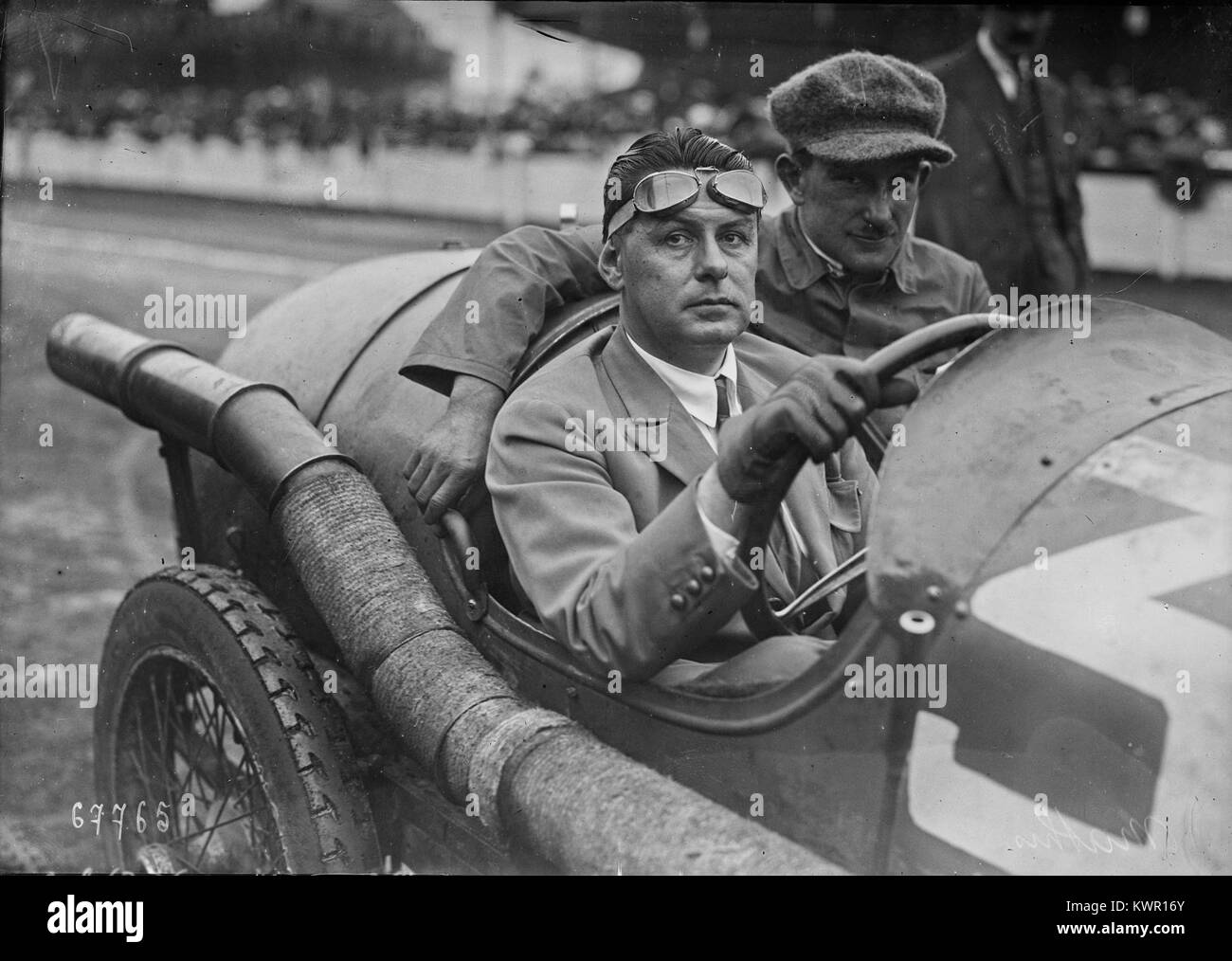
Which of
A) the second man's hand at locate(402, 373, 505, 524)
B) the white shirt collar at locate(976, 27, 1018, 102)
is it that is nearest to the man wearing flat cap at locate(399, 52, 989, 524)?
the second man's hand at locate(402, 373, 505, 524)

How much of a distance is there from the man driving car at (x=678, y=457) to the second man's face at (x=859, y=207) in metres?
0.57

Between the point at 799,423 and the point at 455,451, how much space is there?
89cm

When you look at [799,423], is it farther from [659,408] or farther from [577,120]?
[577,120]

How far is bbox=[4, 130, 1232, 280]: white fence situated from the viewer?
25.2 ft

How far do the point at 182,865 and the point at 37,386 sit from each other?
5286 mm

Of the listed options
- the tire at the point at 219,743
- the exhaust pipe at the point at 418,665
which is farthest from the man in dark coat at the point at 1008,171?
the tire at the point at 219,743

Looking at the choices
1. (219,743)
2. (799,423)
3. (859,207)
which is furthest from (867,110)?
(219,743)

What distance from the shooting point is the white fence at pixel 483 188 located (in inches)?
302

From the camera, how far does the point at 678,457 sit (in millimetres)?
2426

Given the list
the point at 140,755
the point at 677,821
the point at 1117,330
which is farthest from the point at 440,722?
the point at 1117,330

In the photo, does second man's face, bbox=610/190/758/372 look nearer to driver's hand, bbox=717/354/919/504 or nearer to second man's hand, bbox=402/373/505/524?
driver's hand, bbox=717/354/919/504

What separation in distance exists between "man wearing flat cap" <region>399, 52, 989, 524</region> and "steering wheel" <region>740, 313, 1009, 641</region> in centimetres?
67

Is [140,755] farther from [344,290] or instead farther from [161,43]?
[161,43]

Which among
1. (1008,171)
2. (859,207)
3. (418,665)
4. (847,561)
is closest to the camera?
(847,561)
